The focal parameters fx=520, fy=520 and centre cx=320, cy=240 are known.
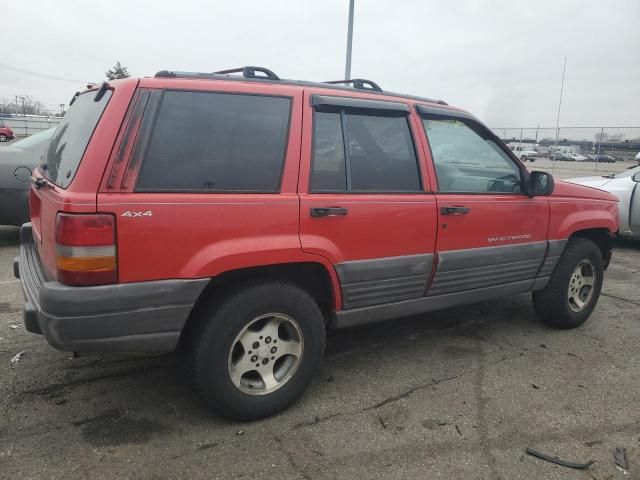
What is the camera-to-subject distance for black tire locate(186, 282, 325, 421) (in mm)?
2648

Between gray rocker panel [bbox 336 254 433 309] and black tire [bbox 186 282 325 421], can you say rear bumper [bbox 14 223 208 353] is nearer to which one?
black tire [bbox 186 282 325 421]

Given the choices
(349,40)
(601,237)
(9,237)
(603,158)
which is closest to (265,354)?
(601,237)

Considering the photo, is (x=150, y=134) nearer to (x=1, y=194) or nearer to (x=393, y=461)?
(x=393, y=461)

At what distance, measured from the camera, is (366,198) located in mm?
3092

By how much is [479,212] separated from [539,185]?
0.69 m

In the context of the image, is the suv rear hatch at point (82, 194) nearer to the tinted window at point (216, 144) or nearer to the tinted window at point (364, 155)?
the tinted window at point (216, 144)

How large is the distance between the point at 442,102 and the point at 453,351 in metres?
1.87

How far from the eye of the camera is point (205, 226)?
2541 millimetres

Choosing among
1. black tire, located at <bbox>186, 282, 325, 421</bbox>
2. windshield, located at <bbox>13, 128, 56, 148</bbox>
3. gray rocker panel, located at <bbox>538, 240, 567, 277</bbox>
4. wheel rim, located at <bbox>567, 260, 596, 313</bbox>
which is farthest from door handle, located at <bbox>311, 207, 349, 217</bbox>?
windshield, located at <bbox>13, 128, 56, 148</bbox>

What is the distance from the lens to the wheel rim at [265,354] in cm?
280

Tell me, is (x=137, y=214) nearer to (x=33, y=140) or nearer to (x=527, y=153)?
(x=33, y=140)

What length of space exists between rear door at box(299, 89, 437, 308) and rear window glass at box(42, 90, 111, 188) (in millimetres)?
1100

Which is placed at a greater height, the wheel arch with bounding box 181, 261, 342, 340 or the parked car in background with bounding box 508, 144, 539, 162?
the parked car in background with bounding box 508, 144, 539, 162

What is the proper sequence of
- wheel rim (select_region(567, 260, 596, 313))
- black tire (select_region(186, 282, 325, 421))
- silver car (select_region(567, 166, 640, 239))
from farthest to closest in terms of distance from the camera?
1. silver car (select_region(567, 166, 640, 239))
2. wheel rim (select_region(567, 260, 596, 313))
3. black tire (select_region(186, 282, 325, 421))
